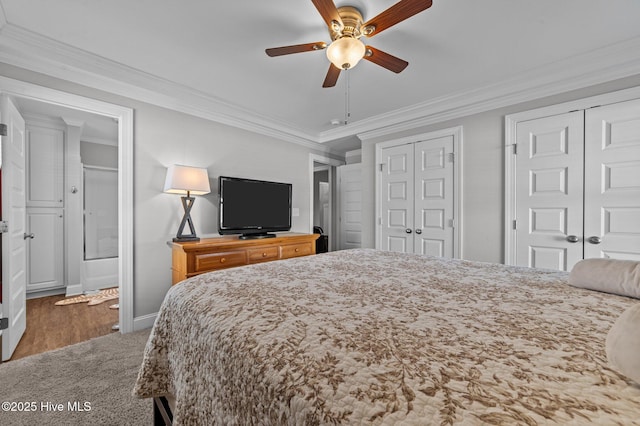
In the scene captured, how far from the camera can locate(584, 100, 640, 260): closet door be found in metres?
2.31

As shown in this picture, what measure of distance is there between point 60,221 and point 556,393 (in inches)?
206

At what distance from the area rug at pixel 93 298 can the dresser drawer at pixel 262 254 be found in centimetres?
223

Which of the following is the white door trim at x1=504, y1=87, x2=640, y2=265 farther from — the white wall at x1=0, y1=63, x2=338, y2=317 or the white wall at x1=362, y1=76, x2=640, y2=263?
the white wall at x1=0, y1=63, x2=338, y2=317

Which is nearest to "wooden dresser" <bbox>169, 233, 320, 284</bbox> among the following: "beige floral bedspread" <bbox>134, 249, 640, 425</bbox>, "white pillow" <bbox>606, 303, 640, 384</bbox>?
"beige floral bedspread" <bbox>134, 249, 640, 425</bbox>

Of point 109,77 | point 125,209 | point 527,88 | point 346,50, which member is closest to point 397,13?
point 346,50

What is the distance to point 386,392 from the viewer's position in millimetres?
496

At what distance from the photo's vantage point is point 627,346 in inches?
19.3

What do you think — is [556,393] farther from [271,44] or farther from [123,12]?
[123,12]

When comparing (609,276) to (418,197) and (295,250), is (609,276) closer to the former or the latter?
(418,197)

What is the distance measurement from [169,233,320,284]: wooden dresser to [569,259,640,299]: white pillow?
8.65ft

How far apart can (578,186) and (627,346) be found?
2820mm

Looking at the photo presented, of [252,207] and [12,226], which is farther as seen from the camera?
[252,207]

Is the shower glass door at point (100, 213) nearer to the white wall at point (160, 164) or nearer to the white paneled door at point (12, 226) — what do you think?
the white paneled door at point (12, 226)

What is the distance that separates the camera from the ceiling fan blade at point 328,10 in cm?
151
